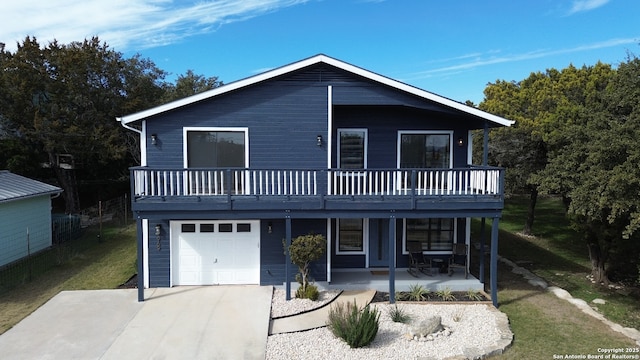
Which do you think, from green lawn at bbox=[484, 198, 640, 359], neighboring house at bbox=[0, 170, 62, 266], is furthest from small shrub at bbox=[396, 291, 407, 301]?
neighboring house at bbox=[0, 170, 62, 266]

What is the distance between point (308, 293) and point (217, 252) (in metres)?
3.14

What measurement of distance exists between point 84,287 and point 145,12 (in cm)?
1032

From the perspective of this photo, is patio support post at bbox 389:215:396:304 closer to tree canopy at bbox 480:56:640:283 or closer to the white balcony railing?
the white balcony railing

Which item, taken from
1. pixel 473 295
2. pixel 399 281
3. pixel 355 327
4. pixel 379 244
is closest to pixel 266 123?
pixel 379 244

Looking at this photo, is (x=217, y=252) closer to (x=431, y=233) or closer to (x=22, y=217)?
(x=431, y=233)

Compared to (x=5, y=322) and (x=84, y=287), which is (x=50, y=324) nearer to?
(x=5, y=322)

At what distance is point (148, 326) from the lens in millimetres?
9062

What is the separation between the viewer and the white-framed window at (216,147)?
11.7 m

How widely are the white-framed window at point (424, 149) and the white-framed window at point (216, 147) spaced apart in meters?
4.88

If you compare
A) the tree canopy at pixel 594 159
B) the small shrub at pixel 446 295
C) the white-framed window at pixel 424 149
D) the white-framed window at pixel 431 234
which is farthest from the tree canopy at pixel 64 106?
the tree canopy at pixel 594 159

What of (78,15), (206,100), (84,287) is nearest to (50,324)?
(84,287)

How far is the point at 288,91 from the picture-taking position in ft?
38.5

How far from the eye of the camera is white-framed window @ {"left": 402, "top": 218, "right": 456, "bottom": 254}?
13.1 metres

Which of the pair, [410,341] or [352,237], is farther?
[352,237]
